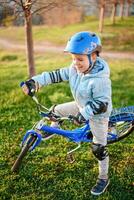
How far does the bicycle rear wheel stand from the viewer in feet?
17.4

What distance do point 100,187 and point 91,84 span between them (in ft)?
4.21

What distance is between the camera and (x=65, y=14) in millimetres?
33031

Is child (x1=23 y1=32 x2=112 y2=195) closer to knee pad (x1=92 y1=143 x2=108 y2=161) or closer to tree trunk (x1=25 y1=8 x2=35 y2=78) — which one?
knee pad (x1=92 y1=143 x2=108 y2=161)

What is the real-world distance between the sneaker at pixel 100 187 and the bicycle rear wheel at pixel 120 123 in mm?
787

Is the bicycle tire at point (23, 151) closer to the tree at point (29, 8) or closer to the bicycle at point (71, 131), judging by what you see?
the bicycle at point (71, 131)

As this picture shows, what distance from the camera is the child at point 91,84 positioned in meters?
4.25

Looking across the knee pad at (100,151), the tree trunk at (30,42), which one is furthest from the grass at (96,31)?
the knee pad at (100,151)

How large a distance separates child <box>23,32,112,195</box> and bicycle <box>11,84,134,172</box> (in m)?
0.28

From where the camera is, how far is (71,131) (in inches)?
196

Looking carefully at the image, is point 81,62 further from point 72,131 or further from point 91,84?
point 72,131

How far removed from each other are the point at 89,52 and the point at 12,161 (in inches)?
79.9

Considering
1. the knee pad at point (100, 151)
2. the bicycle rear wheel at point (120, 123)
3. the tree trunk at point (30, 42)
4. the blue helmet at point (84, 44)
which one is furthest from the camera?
the tree trunk at point (30, 42)

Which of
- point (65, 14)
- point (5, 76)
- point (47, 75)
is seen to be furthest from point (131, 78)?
point (65, 14)

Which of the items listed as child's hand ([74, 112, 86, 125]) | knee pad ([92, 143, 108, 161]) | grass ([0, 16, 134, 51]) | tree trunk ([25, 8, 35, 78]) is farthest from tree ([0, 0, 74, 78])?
grass ([0, 16, 134, 51])
